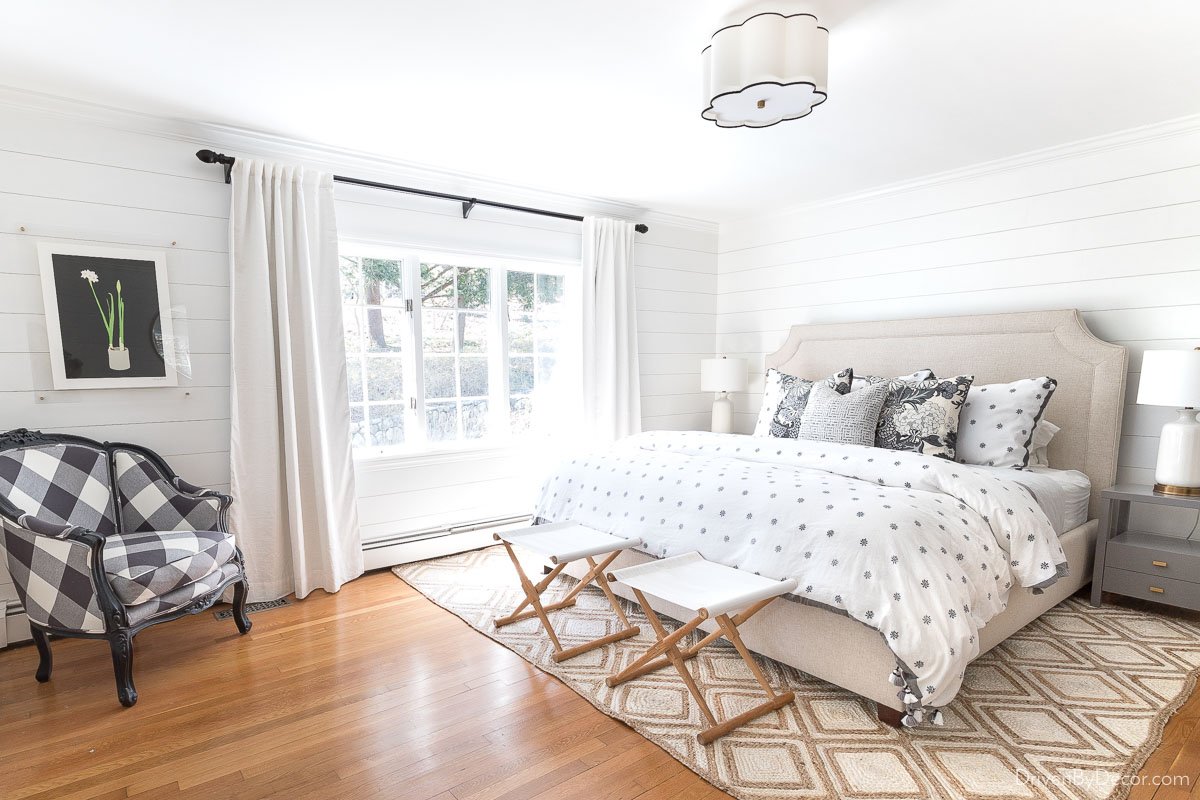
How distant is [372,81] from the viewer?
2.61 meters

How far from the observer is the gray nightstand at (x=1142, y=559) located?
2795mm

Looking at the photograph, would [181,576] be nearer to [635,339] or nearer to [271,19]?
[271,19]

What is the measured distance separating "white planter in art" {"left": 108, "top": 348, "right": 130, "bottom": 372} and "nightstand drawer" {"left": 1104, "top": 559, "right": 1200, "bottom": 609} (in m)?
4.75

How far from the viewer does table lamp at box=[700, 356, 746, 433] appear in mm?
Result: 4758

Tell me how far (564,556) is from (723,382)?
2.56 meters

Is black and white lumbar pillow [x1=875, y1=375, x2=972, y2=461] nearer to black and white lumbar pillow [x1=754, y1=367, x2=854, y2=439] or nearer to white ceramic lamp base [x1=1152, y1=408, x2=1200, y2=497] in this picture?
black and white lumbar pillow [x1=754, y1=367, x2=854, y2=439]

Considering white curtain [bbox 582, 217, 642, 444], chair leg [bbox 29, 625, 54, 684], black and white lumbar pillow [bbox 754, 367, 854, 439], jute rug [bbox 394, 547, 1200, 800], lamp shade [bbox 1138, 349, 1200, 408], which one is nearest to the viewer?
jute rug [bbox 394, 547, 1200, 800]

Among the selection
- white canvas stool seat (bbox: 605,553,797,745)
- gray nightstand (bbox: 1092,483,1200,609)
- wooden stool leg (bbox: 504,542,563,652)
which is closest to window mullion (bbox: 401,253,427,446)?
wooden stool leg (bbox: 504,542,563,652)

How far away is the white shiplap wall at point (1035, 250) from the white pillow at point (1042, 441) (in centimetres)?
33

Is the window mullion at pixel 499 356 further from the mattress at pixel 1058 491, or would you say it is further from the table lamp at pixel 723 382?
the mattress at pixel 1058 491

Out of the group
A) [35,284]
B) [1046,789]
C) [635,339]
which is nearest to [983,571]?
[1046,789]

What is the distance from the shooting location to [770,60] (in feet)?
6.69

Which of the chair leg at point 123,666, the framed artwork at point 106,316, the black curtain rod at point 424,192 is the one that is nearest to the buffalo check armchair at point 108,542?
the chair leg at point 123,666

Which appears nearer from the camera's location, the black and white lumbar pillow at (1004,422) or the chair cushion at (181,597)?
the chair cushion at (181,597)
